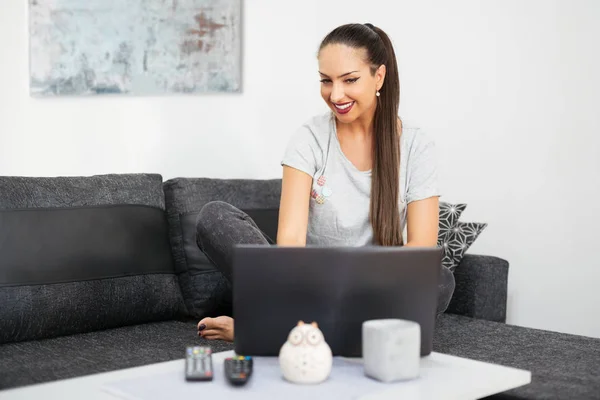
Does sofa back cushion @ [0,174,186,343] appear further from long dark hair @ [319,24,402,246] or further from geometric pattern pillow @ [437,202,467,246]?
geometric pattern pillow @ [437,202,467,246]

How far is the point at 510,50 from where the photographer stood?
2807 mm

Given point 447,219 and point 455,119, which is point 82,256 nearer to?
point 447,219

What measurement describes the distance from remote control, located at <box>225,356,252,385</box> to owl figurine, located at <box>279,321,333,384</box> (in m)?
0.06

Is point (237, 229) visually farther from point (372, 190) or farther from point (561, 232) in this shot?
point (561, 232)

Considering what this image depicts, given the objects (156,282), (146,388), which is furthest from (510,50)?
(146,388)

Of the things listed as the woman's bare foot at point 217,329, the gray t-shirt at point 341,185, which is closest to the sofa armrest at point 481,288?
the gray t-shirt at point 341,185

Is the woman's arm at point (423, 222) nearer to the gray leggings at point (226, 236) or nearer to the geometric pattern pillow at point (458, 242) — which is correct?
the gray leggings at point (226, 236)

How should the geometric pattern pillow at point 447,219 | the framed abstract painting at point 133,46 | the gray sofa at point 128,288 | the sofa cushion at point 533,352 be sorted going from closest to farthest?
the sofa cushion at point 533,352, the gray sofa at point 128,288, the geometric pattern pillow at point 447,219, the framed abstract painting at point 133,46

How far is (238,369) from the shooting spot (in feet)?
4.37

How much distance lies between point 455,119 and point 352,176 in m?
0.85

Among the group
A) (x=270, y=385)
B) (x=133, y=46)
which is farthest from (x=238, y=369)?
(x=133, y=46)

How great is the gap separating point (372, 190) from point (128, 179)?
771 mm

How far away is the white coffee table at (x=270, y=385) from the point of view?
50.6 inches

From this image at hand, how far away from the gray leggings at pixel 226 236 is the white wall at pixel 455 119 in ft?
2.43
